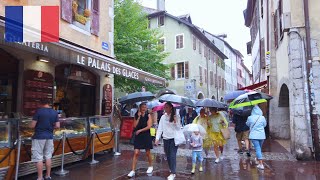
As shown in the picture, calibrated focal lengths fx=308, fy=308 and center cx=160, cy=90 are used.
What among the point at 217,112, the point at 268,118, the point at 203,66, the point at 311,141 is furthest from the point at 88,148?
the point at 203,66

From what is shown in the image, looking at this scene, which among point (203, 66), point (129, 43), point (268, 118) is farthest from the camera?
point (203, 66)

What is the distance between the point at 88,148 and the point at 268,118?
943 cm

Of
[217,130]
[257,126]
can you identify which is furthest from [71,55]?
[257,126]

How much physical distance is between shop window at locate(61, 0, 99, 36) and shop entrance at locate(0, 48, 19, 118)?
88.1 inches

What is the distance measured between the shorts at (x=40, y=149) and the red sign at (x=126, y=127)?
5874mm

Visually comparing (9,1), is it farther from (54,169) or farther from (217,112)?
(217,112)

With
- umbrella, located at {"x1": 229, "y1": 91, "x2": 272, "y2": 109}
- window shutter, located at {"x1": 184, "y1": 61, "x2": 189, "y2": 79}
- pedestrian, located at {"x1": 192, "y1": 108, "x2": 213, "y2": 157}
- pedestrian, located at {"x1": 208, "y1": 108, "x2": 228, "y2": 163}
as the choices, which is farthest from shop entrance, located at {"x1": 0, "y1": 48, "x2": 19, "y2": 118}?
window shutter, located at {"x1": 184, "y1": 61, "x2": 189, "y2": 79}

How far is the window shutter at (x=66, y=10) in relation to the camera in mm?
9531

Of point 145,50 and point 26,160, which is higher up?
point 145,50

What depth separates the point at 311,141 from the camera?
889 centimetres

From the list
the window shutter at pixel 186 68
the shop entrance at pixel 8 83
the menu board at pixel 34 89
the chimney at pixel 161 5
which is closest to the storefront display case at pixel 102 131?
the menu board at pixel 34 89

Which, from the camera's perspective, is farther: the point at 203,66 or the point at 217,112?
the point at 203,66

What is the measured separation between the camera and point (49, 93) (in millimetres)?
9148

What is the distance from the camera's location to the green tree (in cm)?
1695
